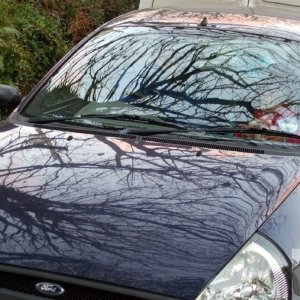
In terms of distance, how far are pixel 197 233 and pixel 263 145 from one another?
934 millimetres

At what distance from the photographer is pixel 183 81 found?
4004mm

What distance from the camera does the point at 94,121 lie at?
151 inches

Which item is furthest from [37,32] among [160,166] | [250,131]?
[160,166]

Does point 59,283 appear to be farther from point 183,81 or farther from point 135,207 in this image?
point 183,81

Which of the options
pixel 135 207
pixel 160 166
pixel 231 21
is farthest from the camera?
pixel 231 21

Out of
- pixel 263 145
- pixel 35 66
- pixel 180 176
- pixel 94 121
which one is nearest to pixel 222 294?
pixel 180 176

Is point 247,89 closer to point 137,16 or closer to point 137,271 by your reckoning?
point 137,16

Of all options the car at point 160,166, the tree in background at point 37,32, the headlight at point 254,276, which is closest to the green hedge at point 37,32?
the tree in background at point 37,32

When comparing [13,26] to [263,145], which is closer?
[263,145]

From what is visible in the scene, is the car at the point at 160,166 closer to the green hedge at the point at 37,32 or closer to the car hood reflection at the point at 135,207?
the car hood reflection at the point at 135,207

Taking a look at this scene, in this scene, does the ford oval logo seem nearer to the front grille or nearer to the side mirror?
the front grille

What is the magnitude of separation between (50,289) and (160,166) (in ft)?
2.82

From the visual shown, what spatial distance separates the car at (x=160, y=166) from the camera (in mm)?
2600

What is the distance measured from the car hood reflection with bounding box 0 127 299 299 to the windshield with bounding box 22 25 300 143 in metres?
0.38
